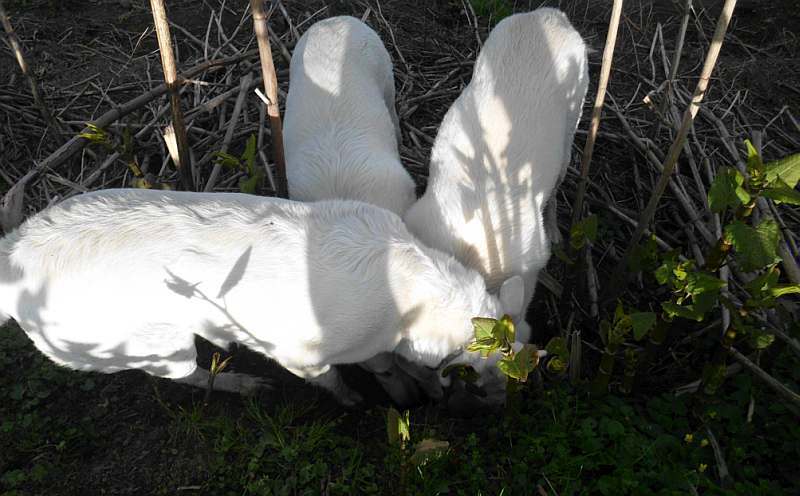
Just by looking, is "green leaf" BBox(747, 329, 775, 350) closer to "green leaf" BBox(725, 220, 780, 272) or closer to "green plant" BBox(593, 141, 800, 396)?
"green plant" BBox(593, 141, 800, 396)

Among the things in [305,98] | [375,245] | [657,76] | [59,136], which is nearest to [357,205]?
[375,245]

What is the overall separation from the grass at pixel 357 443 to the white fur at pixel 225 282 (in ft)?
1.37

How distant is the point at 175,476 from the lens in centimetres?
287

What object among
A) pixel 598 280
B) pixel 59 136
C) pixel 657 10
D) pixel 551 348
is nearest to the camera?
pixel 551 348

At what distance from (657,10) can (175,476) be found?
5.63 meters

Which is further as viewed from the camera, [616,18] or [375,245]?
[375,245]

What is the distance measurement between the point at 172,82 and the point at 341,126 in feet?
3.55

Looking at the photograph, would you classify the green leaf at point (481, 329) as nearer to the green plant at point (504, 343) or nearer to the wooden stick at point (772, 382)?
the green plant at point (504, 343)

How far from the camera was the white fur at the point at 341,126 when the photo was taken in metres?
3.58

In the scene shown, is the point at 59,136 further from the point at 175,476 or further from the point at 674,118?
the point at 674,118

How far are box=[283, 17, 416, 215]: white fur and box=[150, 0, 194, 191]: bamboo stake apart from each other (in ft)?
2.06

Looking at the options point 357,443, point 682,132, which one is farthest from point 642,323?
point 357,443

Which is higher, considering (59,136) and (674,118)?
(59,136)

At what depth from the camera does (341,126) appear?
3.72m
